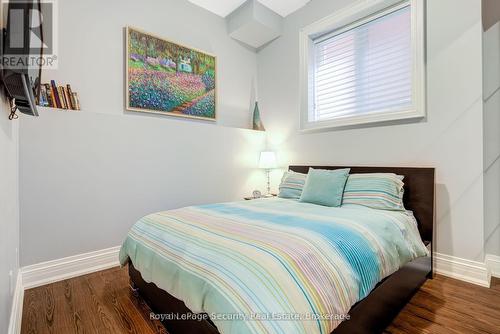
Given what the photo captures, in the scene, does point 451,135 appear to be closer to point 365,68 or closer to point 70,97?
point 365,68

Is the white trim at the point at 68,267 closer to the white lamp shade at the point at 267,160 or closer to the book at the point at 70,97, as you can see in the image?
the book at the point at 70,97

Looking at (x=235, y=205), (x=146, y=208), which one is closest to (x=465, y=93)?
(x=235, y=205)

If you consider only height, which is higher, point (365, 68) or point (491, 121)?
point (365, 68)

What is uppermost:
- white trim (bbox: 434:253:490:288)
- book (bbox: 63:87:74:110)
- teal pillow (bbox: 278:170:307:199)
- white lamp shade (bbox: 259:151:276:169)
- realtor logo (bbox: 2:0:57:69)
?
book (bbox: 63:87:74:110)

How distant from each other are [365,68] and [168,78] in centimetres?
234

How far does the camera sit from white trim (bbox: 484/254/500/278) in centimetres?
207

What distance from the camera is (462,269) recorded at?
207cm

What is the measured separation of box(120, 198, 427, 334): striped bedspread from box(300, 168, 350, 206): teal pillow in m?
0.46

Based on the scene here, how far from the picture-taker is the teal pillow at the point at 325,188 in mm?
2312

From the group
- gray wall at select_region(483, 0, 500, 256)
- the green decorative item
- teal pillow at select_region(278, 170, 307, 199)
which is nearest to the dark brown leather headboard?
gray wall at select_region(483, 0, 500, 256)

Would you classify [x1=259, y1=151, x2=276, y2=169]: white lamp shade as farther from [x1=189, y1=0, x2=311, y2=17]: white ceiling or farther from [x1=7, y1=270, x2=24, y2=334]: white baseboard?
[x1=7, y1=270, x2=24, y2=334]: white baseboard

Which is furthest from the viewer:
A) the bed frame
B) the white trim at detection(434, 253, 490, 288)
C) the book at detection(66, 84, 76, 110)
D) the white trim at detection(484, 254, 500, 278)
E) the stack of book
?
the book at detection(66, 84, 76, 110)

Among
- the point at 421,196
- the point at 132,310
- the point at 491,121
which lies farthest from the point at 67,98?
the point at 491,121

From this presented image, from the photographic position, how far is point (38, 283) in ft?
6.74
